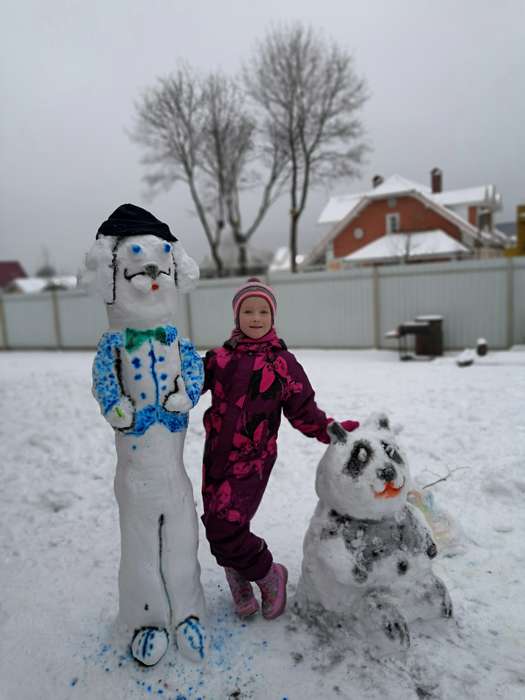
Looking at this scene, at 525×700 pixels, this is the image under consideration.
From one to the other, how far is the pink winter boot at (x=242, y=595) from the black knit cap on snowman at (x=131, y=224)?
5.67 ft

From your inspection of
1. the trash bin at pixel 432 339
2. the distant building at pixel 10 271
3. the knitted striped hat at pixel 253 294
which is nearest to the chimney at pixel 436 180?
the trash bin at pixel 432 339

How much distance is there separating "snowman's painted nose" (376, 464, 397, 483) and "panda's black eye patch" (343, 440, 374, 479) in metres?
0.07

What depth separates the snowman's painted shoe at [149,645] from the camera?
2236 millimetres

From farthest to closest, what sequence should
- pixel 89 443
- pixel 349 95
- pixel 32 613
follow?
1. pixel 349 95
2. pixel 89 443
3. pixel 32 613

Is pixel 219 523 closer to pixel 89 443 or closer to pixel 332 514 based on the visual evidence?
pixel 332 514

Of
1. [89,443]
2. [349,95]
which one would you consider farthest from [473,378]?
[349,95]

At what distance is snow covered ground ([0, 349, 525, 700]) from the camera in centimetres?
220

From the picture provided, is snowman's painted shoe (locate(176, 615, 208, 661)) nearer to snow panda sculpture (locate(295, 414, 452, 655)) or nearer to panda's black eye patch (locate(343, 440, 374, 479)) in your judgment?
snow panda sculpture (locate(295, 414, 452, 655))

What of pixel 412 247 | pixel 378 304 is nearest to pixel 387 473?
pixel 378 304

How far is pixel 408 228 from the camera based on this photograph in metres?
22.2

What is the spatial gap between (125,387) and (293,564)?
1.67 metres

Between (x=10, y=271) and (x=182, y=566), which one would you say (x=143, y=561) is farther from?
(x=10, y=271)

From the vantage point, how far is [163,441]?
2297 millimetres

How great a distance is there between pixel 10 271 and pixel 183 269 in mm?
52072
